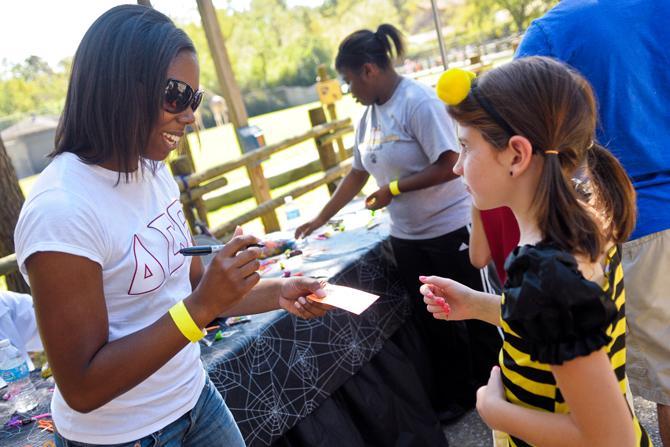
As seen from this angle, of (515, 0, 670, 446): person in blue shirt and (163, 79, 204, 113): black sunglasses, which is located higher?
(163, 79, 204, 113): black sunglasses

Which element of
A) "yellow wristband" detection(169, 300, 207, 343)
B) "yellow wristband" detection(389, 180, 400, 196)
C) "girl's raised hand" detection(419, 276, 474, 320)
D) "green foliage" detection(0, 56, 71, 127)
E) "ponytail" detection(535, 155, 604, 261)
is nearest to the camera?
"ponytail" detection(535, 155, 604, 261)

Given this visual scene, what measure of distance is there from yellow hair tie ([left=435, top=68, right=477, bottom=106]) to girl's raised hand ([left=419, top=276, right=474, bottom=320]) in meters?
0.50

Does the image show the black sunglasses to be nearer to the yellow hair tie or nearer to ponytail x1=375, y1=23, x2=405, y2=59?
the yellow hair tie

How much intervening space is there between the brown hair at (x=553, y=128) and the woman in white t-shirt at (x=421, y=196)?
1.64m

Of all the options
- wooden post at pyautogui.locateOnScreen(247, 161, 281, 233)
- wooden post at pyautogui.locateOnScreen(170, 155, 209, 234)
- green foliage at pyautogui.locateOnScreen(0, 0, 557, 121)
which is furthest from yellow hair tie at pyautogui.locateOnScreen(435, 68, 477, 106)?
green foliage at pyautogui.locateOnScreen(0, 0, 557, 121)

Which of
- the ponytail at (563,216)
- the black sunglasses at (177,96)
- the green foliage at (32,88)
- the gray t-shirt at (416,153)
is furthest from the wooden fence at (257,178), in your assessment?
the green foliage at (32,88)

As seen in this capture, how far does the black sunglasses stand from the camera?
4.90 feet

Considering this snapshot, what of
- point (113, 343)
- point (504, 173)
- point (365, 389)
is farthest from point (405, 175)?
point (113, 343)

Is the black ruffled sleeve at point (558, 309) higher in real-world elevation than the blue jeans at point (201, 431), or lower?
higher

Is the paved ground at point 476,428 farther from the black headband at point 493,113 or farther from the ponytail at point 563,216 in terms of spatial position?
the black headband at point 493,113

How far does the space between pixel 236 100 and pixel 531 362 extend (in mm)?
4850

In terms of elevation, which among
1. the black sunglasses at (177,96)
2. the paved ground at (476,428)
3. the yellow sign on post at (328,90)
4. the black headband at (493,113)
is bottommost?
the paved ground at (476,428)

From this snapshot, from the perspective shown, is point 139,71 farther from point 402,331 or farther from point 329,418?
point 402,331

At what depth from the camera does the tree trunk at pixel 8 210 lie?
3.71 m
